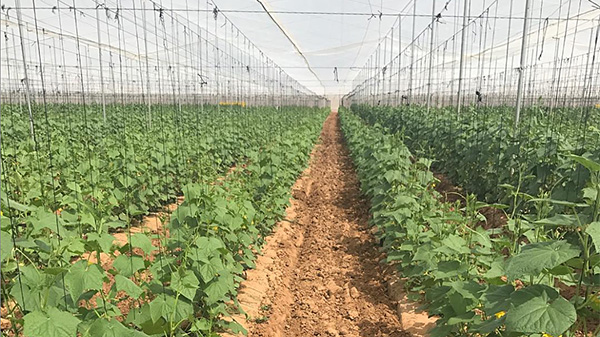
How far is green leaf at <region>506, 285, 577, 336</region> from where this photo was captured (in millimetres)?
1551

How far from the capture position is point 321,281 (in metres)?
4.57

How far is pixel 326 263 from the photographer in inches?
199

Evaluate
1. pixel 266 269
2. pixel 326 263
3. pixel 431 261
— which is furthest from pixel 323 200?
pixel 431 261

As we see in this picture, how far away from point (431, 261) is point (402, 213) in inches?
39.7

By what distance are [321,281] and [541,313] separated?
10.2 feet

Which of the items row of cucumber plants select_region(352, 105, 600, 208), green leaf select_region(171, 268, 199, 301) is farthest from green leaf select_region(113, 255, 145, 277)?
row of cucumber plants select_region(352, 105, 600, 208)

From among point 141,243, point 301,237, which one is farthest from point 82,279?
point 301,237

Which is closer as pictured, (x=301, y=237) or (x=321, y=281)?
(x=321, y=281)

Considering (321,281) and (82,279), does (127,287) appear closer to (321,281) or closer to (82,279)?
(82,279)

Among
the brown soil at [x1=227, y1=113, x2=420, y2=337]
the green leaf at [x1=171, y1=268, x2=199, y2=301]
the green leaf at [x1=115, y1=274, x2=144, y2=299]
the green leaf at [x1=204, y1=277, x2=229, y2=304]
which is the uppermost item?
the green leaf at [x1=115, y1=274, x2=144, y2=299]

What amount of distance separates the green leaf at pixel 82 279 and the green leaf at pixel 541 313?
187 centimetres

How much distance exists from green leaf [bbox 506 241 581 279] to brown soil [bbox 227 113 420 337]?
207cm

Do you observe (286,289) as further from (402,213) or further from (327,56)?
(327,56)

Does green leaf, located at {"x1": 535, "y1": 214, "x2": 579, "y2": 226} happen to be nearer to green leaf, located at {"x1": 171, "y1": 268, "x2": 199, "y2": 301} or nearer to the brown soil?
green leaf, located at {"x1": 171, "y1": 268, "x2": 199, "y2": 301}
